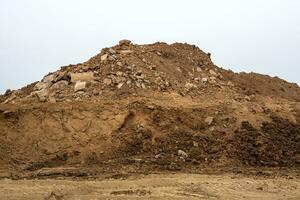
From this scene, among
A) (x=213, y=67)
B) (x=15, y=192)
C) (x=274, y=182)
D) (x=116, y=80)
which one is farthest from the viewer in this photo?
(x=213, y=67)

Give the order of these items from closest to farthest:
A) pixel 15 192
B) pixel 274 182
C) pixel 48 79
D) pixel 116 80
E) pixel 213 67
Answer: pixel 15 192 → pixel 274 182 → pixel 116 80 → pixel 48 79 → pixel 213 67

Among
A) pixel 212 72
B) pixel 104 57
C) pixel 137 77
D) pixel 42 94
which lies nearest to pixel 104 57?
pixel 104 57

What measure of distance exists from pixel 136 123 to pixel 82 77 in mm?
2880

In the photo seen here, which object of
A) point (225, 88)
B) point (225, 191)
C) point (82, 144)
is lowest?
point (225, 191)

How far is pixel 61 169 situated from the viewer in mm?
14414

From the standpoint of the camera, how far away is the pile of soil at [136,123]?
15156mm

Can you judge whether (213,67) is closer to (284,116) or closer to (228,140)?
(284,116)

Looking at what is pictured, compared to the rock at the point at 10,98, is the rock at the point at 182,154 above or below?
below

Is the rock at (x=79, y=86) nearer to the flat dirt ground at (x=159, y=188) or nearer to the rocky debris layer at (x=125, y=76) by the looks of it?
the rocky debris layer at (x=125, y=76)

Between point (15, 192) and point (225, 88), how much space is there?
9.47m

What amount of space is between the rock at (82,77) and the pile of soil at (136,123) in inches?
1.3

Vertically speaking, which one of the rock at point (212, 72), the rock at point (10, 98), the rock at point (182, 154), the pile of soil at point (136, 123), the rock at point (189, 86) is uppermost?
the rock at point (212, 72)

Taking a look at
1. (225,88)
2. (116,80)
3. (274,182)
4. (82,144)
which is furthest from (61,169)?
(225,88)

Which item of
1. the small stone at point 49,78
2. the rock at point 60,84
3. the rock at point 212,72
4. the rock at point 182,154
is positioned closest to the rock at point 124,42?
the small stone at point 49,78
